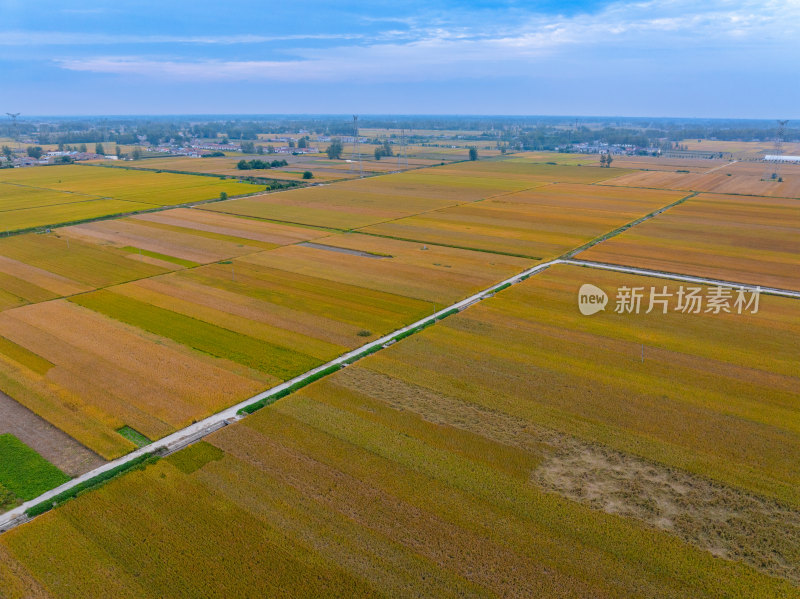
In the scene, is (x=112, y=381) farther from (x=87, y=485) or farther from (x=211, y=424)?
(x=87, y=485)

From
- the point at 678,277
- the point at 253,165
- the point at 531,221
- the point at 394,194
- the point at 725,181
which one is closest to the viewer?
the point at 678,277

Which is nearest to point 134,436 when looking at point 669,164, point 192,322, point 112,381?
point 112,381

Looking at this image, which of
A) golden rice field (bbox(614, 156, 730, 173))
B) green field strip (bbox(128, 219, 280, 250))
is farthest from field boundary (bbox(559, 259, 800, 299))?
golden rice field (bbox(614, 156, 730, 173))

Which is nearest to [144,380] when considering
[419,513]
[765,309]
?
[419,513]

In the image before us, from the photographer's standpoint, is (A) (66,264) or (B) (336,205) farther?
(B) (336,205)

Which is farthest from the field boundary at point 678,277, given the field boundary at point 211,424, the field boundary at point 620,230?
the field boundary at point 620,230

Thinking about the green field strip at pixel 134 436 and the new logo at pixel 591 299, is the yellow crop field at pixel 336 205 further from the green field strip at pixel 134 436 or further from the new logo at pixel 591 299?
the green field strip at pixel 134 436
